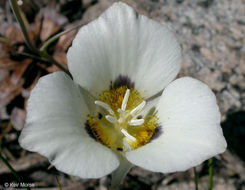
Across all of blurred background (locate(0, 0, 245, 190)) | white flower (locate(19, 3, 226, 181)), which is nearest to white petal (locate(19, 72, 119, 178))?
white flower (locate(19, 3, 226, 181))

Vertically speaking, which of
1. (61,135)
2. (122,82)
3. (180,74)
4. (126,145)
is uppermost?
(61,135)

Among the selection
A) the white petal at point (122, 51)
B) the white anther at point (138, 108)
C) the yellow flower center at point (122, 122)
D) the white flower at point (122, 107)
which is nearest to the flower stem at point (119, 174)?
A: the white flower at point (122, 107)

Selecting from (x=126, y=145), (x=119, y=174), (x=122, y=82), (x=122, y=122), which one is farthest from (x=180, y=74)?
(x=119, y=174)

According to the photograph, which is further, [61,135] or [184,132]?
[184,132]

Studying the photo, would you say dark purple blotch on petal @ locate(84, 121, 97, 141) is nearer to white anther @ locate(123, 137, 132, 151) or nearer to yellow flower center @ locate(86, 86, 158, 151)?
yellow flower center @ locate(86, 86, 158, 151)

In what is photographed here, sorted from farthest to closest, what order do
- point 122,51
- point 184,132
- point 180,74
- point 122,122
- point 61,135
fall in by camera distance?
point 180,74, point 122,122, point 122,51, point 184,132, point 61,135

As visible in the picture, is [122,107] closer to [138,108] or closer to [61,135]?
[138,108]

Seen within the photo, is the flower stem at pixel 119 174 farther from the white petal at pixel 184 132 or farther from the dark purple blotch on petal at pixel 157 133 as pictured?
the dark purple blotch on petal at pixel 157 133

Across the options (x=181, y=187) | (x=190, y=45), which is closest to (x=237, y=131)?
(x=181, y=187)
